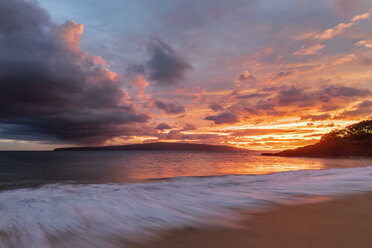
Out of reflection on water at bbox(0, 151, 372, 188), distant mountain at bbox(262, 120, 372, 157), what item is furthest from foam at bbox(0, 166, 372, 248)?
distant mountain at bbox(262, 120, 372, 157)

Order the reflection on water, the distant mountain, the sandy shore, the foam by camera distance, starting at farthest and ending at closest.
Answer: the distant mountain → the reflection on water → the foam → the sandy shore

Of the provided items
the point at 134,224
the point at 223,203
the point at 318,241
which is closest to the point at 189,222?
the point at 134,224

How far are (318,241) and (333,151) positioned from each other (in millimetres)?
60997

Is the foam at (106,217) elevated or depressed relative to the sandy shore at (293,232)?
depressed

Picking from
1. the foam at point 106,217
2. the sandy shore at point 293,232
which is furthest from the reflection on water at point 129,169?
the sandy shore at point 293,232

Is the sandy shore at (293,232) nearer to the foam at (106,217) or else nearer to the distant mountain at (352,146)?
the foam at (106,217)

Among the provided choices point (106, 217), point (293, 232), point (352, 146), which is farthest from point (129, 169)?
point (352, 146)

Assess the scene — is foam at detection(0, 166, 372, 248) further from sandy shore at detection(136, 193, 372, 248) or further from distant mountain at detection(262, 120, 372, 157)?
distant mountain at detection(262, 120, 372, 157)

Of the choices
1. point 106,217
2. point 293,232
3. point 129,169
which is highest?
point 293,232

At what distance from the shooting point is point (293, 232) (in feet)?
8.63

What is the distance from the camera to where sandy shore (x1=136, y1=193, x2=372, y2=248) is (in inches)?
92.0

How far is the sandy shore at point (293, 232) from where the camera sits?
2.34m

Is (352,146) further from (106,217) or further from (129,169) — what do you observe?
(106,217)

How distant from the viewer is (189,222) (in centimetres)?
363
